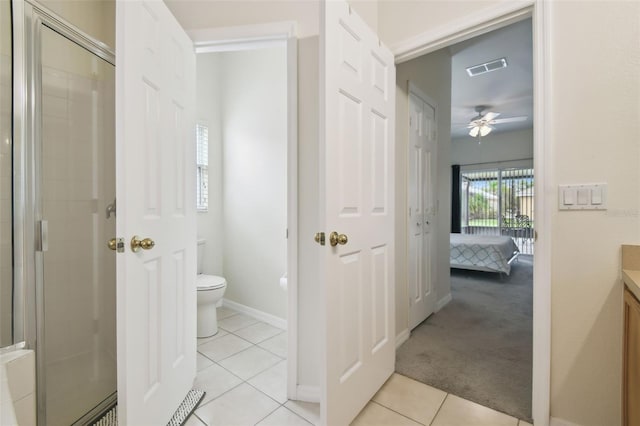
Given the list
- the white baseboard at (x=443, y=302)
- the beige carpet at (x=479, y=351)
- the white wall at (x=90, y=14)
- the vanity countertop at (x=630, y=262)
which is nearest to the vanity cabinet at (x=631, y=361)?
the vanity countertop at (x=630, y=262)

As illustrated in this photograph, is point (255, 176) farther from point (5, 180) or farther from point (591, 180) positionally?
point (591, 180)

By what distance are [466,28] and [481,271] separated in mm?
4379

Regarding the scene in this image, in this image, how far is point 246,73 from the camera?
307 cm

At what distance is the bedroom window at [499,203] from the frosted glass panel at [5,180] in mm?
8235

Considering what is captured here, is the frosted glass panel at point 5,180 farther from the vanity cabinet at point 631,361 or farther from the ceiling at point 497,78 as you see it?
the ceiling at point 497,78

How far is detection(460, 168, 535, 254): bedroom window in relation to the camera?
23.0 ft

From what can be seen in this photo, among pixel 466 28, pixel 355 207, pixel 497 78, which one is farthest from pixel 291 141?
pixel 497 78

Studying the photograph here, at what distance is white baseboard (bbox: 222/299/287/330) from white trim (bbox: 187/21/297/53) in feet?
7.37

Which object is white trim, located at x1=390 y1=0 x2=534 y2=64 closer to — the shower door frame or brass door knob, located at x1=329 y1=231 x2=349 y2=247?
brass door knob, located at x1=329 y1=231 x2=349 y2=247

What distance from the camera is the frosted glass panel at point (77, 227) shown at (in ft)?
4.45

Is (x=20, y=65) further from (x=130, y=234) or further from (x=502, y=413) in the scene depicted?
(x=502, y=413)

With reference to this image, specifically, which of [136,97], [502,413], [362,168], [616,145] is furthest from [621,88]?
[136,97]

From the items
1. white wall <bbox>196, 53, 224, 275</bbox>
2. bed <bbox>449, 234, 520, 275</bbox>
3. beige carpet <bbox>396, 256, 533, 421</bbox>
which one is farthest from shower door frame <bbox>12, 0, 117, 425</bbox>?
bed <bbox>449, 234, 520, 275</bbox>

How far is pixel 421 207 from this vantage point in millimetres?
2818
